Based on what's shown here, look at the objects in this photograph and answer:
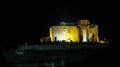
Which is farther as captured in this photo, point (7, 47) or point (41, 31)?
point (41, 31)

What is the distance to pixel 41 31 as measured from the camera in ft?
152

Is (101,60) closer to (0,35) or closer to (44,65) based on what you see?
(44,65)

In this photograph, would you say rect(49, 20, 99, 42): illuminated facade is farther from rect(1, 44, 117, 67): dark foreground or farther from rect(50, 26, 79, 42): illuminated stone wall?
rect(1, 44, 117, 67): dark foreground

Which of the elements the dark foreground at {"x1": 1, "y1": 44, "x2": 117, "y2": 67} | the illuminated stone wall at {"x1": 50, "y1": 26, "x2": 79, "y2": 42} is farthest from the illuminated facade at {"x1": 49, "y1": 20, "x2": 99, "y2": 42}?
the dark foreground at {"x1": 1, "y1": 44, "x2": 117, "y2": 67}

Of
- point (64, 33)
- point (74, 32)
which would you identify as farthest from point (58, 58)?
point (74, 32)

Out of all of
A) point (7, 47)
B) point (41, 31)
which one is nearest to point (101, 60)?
point (7, 47)

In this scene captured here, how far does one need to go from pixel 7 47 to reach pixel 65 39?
6924mm

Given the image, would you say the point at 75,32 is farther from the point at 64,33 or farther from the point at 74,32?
the point at 64,33

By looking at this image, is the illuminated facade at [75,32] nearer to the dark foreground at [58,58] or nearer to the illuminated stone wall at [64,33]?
the illuminated stone wall at [64,33]

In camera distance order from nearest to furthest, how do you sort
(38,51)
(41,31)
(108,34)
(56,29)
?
(38,51), (56,29), (108,34), (41,31)

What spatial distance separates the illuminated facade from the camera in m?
35.7

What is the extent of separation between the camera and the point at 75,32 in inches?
1422

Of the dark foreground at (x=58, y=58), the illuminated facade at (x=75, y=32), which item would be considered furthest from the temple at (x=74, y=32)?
the dark foreground at (x=58, y=58)

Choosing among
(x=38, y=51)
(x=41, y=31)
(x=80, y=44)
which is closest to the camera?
(x=38, y=51)
